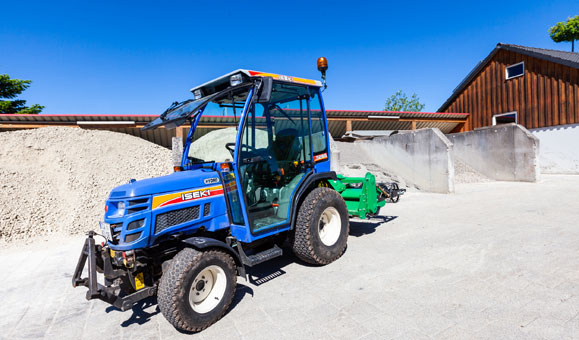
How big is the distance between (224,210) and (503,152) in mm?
14154

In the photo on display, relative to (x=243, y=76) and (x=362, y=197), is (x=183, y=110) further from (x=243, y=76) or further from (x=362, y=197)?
(x=362, y=197)

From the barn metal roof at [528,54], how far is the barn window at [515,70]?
2.52ft

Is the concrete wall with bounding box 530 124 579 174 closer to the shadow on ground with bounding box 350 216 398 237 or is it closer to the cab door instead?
the shadow on ground with bounding box 350 216 398 237

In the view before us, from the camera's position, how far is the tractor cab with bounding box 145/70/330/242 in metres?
3.58

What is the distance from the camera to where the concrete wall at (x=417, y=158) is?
10633mm

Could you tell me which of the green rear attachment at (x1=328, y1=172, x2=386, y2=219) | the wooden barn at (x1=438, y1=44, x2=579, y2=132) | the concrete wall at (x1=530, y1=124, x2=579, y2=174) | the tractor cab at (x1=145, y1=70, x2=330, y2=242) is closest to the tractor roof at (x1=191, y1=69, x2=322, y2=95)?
the tractor cab at (x1=145, y1=70, x2=330, y2=242)

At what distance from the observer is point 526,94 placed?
18.5m

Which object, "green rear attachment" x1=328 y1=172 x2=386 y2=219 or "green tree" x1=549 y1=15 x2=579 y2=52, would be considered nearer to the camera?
"green rear attachment" x1=328 y1=172 x2=386 y2=219

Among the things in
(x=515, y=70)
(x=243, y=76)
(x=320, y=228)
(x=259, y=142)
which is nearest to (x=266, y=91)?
(x=243, y=76)

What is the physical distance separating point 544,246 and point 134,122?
1524 centimetres

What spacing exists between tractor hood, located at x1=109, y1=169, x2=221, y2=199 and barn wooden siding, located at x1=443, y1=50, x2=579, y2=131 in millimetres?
20100

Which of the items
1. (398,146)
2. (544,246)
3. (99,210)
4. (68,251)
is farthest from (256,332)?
(398,146)

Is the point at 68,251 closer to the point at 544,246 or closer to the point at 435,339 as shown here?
the point at 435,339

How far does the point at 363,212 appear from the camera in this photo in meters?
5.68
